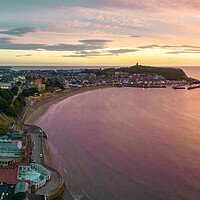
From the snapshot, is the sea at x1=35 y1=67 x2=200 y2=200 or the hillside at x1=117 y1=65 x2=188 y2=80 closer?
the sea at x1=35 y1=67 x2=200 y2=200

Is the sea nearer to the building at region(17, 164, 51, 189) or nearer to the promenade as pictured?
the promenade

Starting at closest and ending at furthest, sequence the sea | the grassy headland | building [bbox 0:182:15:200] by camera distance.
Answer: building [bbox 0:182:15:200] → the sea → the grassy headland

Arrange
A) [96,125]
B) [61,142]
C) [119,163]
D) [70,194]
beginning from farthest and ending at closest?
1. [96,125]
2. [61,142]
3. [119,163]
4. [70,194]

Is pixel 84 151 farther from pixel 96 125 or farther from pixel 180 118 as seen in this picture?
pixel 180 118

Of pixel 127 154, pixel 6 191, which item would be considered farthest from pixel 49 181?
pixel 127 154

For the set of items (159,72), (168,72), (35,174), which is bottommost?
(35,174)

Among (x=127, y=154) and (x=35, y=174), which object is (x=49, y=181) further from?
(x=127, y=154)

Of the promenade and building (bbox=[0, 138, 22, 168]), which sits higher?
building (bbox=[0, 138, 22, 168])

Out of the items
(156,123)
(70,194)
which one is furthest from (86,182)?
(156,123)

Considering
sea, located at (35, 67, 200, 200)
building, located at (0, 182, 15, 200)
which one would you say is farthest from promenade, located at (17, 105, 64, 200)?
building, located at (0, 182, 15, 200)
